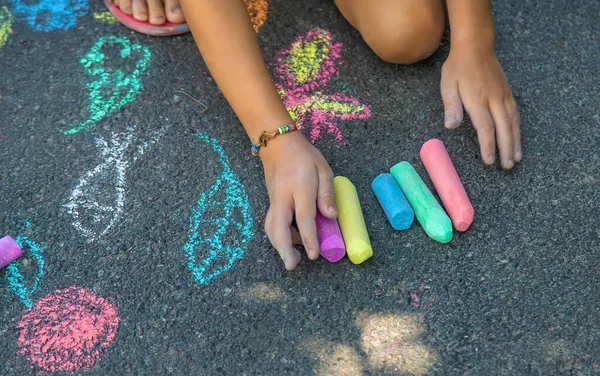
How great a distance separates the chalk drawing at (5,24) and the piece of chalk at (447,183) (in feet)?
4.98

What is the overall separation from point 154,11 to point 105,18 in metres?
0.20

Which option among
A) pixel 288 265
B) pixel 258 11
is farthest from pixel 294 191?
pixel 258 11

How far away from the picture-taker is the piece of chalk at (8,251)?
5.85 feet

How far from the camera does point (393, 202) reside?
1850 mm

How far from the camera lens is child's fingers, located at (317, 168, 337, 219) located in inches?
68.3

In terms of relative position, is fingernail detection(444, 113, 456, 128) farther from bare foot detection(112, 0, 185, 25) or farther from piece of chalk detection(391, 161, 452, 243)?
bare foot detection(112, 0, 185, 25)

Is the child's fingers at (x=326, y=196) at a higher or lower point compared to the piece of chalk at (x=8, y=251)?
lower

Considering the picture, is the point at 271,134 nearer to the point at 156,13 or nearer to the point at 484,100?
the point at 484,100

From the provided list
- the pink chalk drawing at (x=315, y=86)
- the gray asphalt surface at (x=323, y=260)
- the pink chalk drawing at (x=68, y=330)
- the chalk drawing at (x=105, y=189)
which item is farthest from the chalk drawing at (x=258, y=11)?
the pink chalk drawing at (x=68, y=330)

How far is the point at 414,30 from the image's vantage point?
2.14 meters

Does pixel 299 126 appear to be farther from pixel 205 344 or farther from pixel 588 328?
pixel 588 328

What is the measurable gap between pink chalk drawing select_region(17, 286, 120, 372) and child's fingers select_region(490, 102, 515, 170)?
1.17 m

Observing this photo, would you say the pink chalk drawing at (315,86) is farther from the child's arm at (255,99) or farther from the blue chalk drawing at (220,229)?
the blue chalk drawing at (220,229)

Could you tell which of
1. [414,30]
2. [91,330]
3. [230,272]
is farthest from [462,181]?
[91,330]
